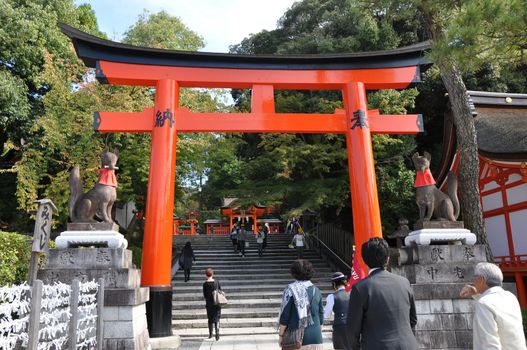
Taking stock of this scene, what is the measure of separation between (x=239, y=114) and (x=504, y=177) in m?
8.55

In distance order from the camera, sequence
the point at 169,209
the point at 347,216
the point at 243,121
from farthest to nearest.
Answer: the point at 347,216 → the point at 243,121 → the point at 169,209

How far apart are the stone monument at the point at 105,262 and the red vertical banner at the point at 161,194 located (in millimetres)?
895

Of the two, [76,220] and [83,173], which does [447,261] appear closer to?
[76,220]

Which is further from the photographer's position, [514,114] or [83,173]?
[514,114]

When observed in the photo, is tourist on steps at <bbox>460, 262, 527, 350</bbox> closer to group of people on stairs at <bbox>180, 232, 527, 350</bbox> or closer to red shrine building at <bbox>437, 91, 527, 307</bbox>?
group of people on stairs at <bbox>180, 232, 527, 350</bbox>

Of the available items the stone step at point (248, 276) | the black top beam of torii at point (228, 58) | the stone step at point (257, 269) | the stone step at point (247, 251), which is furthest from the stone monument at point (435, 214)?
the stone step at point (247, 251)

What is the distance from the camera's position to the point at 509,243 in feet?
40.9

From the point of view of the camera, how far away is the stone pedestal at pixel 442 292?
6.75 m

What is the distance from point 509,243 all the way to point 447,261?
6.78m

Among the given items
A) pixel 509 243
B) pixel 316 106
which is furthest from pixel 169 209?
pixel 509 243

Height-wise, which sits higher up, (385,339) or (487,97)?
(487,97)

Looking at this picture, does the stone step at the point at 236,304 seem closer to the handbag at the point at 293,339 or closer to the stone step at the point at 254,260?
the stone step at the point at 254,260

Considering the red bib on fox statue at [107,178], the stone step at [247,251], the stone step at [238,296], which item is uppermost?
the red bib on fox statue at [107,178]

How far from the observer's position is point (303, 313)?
384cm
